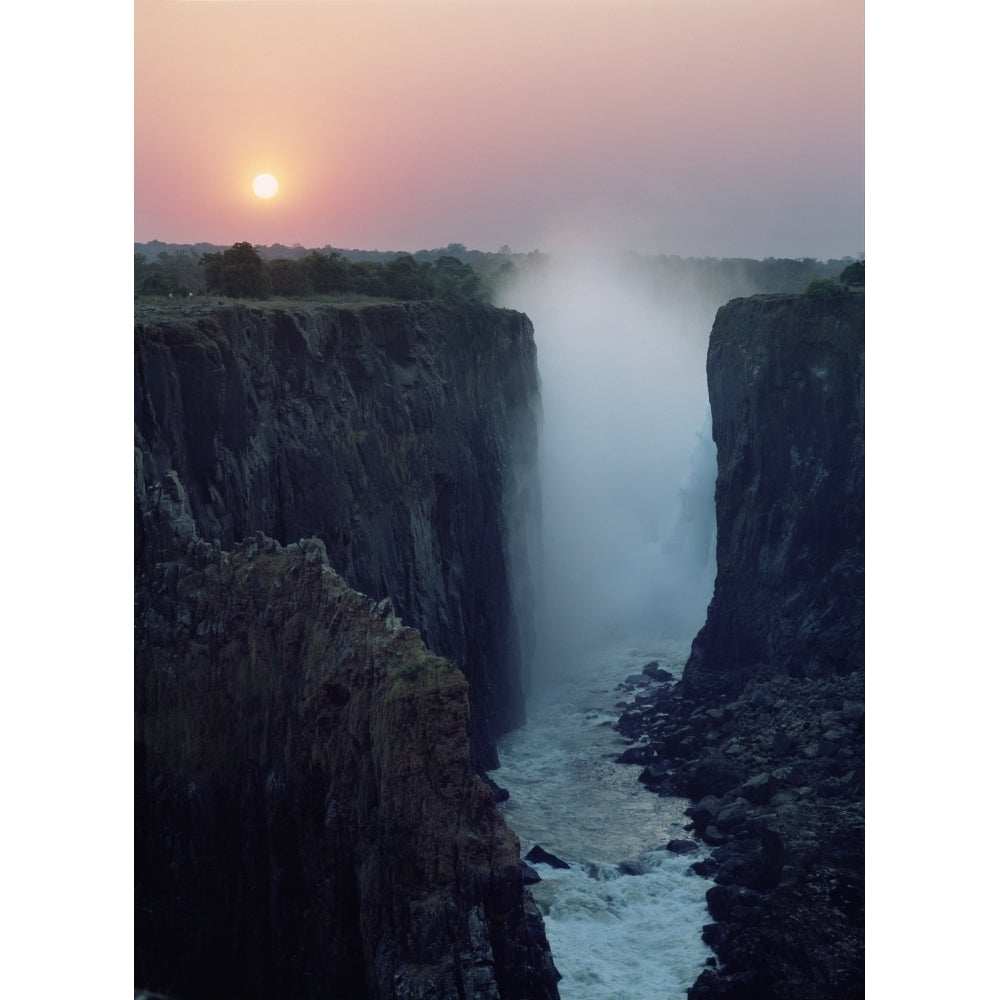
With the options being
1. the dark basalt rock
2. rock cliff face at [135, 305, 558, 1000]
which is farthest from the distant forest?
the dark basalt rock

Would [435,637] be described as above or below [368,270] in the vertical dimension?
below

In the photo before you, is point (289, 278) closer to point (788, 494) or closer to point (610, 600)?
point (788, 494)

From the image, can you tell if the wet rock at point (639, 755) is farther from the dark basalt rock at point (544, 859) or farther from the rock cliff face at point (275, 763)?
the rock cliff face at point (275, 763)

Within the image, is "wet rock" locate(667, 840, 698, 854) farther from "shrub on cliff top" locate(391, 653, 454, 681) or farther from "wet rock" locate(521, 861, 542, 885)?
"shrub on cliff top" locate(391, 653, 454, 681)

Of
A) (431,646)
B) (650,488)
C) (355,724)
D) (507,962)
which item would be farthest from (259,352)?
(650,488)

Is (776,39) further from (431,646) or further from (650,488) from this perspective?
(650,488)

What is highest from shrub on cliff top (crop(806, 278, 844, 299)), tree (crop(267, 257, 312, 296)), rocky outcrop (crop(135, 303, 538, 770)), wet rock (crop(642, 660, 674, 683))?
shrub on cliff top (crop(806, 278, 844, 299))

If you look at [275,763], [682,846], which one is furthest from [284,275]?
[275,763]
